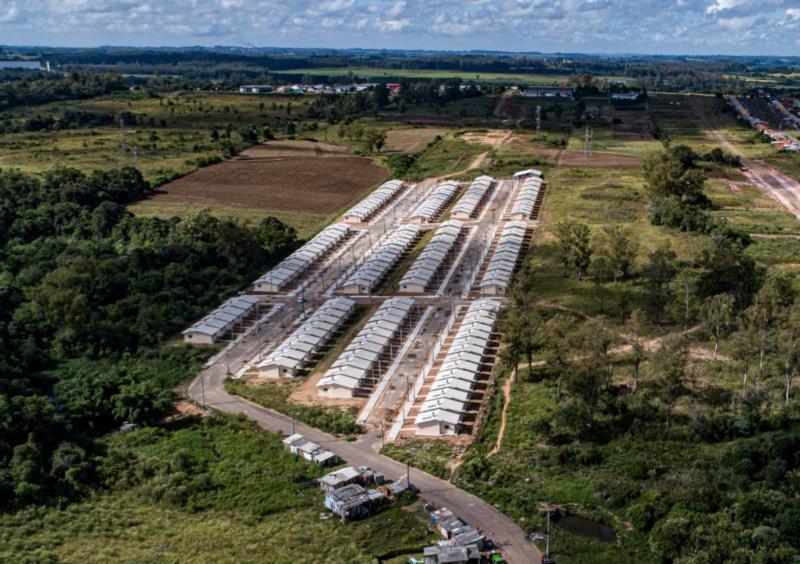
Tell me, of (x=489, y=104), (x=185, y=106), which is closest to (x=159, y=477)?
(x=185, y=106)

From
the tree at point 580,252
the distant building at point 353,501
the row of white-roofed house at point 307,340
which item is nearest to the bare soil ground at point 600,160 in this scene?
the tree at point 580,252

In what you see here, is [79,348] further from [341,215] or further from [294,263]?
[341,215]

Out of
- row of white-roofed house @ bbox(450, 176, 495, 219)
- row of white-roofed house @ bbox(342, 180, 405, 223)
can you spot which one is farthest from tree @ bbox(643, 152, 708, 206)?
row of white-roofed house @ bbox(342, 180, 405, 223)

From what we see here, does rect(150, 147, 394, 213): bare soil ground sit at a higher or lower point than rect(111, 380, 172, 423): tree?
higher

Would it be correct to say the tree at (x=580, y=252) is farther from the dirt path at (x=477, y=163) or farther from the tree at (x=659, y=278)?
the dirt path at (x=477, y=163)

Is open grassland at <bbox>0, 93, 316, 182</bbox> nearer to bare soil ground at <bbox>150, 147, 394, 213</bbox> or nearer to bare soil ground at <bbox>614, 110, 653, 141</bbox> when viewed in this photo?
bare soil ground at <bbox>150, 147, 394, 213</bbox>
